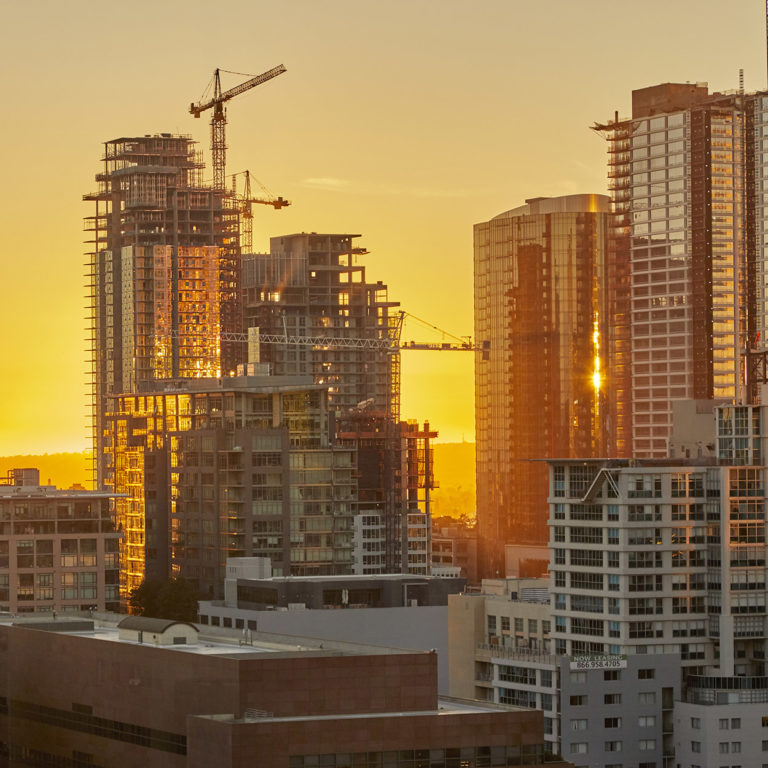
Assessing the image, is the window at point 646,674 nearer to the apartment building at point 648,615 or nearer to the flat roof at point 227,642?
the apartment building at point 648,615

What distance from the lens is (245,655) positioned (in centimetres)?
11806

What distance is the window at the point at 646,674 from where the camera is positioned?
524ft

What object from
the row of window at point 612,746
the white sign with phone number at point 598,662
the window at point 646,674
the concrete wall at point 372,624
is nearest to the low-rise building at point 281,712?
the row of window at point 612,746

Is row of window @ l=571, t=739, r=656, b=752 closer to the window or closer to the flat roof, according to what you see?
the window

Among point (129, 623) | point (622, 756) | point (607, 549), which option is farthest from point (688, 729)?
point (129, 623)

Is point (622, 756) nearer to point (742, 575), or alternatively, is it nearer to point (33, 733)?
point (742, 575)

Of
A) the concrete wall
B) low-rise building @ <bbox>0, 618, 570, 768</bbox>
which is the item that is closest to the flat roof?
low-rise building @ <bbox>0, 618, 570, 768</bbox>

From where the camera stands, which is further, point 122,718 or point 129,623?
point 129,623

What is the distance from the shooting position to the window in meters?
160

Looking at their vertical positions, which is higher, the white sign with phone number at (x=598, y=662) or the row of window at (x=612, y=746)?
the white sign with phone number at (x=598, y=662)

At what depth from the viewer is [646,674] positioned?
526 ft

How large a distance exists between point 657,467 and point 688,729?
22.7 metres

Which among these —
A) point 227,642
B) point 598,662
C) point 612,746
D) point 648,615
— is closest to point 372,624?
point 648,615

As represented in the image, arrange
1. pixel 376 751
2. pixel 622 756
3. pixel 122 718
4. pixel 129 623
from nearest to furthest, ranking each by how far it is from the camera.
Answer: pixel 376 751
pixel 122 718
pixel 129 623
pixel 622 756
